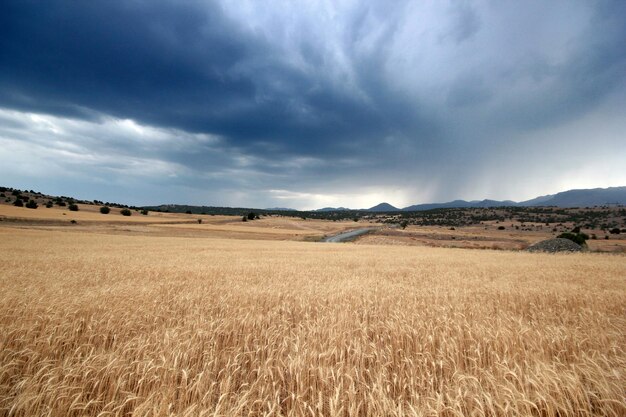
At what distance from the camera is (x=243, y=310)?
789cm

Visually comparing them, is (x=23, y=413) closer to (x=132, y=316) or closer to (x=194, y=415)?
(x=194, y=415)

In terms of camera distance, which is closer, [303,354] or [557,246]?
[303,354]

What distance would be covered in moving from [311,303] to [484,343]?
4.92 meters

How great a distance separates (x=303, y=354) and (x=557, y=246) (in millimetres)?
54494

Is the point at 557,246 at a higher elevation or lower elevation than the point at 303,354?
lower

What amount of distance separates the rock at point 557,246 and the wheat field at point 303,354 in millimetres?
39684

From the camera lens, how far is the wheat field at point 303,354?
335 cm

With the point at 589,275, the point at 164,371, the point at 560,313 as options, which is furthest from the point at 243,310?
the point at 589,275

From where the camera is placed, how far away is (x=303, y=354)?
14.9ft

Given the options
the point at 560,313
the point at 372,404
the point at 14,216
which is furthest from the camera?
the point at 14,216

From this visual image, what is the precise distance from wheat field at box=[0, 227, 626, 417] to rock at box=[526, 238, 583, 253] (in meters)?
39.7

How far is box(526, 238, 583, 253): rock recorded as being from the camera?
41.2 m

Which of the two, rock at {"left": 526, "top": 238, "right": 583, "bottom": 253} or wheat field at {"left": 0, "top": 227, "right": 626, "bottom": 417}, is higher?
wheat field at {"left": 0, "top": 227, "right": 626, "bottom": 417}

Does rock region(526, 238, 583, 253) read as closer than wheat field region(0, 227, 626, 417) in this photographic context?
No
